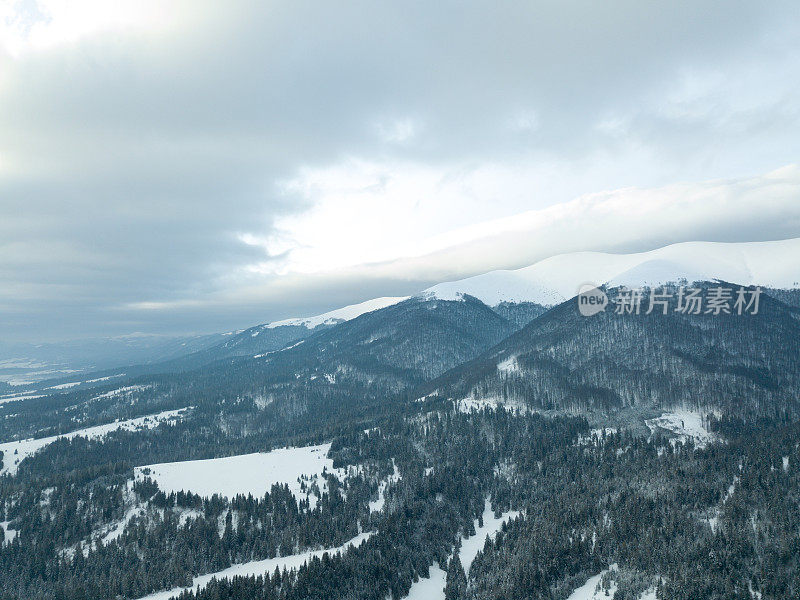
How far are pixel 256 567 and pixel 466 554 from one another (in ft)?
231

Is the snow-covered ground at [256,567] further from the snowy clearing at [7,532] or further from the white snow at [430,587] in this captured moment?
the snowy clearing at [7,532]

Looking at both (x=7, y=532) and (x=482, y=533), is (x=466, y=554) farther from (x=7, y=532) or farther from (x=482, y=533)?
(x=7, y=532)

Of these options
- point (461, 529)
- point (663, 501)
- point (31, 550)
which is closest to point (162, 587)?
point (31, 550)

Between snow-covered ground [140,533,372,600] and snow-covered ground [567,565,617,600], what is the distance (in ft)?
227

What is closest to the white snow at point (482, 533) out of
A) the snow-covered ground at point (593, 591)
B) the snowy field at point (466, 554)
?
the snowy field at point (466, 554)

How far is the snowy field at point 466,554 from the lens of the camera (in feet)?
403

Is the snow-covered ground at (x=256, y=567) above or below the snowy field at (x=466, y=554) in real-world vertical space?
above

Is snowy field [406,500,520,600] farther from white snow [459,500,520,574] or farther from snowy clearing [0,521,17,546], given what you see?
snowy clearing [0,521,17,546]

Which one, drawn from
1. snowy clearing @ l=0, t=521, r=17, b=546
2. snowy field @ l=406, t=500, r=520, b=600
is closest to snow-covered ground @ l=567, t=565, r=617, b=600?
snowy field @ l=406, t=500, r=520, b=600

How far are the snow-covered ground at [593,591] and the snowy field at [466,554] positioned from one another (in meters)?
38.1

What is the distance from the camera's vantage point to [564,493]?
524ft

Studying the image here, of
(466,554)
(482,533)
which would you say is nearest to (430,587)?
(466,554)

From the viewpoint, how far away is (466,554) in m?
143

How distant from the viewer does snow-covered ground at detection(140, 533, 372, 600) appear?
417ft
